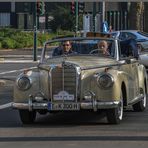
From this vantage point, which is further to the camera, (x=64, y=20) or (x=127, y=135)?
(x=64, y=20)

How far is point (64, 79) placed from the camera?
12102 mm

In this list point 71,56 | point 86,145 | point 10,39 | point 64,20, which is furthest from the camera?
point 64,20

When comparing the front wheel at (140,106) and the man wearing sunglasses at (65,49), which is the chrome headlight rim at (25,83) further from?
the front wheel at (140,106)

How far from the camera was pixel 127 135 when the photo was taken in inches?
429

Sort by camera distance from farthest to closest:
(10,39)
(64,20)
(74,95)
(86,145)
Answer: (64,20) → (10,39) → (74,95) → (86,145)

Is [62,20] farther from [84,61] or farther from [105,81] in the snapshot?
[105,81]

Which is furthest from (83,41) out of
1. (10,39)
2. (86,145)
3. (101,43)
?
(10,39)

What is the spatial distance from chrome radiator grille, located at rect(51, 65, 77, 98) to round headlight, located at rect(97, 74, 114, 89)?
48 centimetres

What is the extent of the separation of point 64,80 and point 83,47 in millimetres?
1759

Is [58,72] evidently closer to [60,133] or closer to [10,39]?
[60,133]

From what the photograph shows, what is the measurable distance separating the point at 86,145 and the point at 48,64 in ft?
9.92

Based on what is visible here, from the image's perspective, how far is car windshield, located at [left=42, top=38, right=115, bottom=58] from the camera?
13469 millimetres

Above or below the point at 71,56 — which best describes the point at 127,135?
below

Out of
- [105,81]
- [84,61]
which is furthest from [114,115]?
[84,61]
